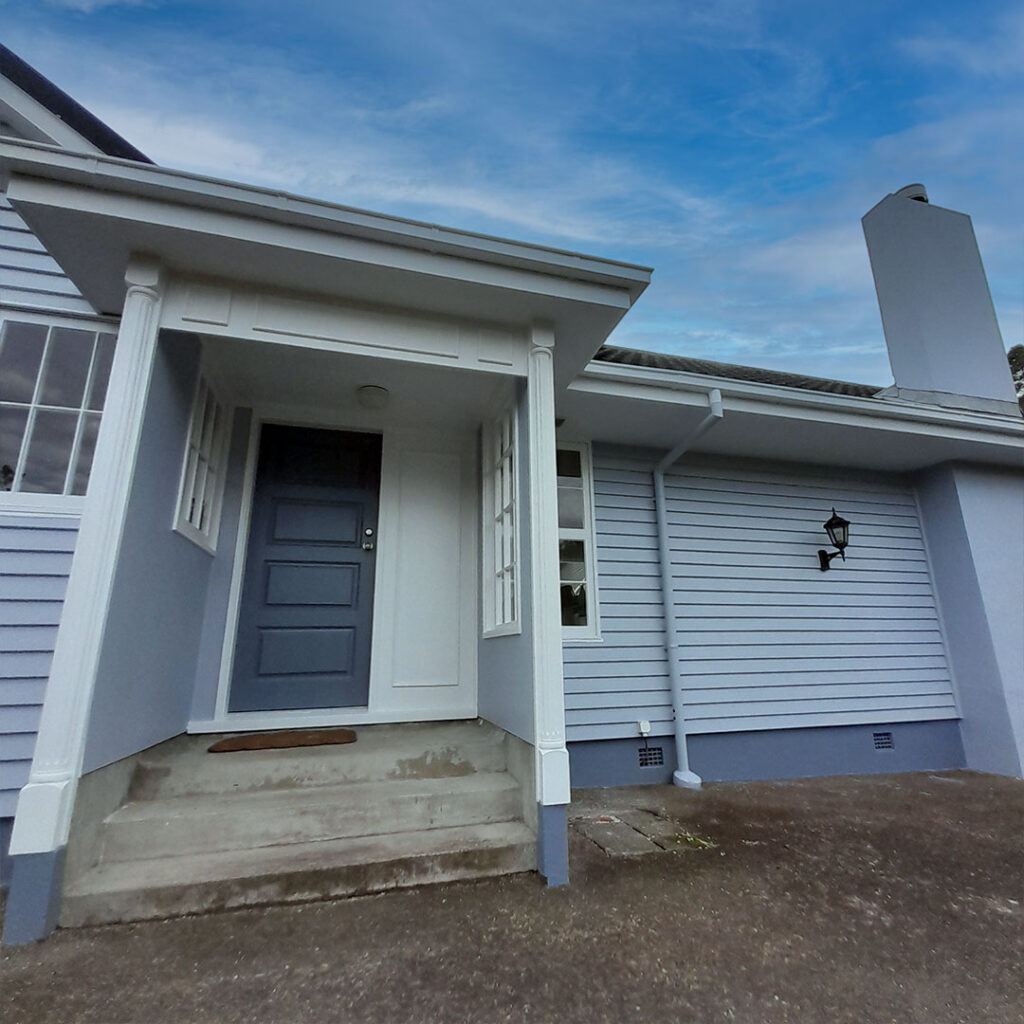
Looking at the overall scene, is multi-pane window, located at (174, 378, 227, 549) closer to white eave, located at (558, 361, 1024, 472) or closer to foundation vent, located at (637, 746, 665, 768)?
white eave, located at (558, 361, 1024, 472)

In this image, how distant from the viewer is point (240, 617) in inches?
106

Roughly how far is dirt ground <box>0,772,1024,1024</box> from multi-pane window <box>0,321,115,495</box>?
1.67 metres

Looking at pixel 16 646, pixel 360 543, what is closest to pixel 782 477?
pixel 360 543

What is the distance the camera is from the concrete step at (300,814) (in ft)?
5.82

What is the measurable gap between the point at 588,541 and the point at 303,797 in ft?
7.45

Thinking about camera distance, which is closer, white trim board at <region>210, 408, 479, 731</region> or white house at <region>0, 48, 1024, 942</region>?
white house at <region>0, 48, 1024, 942</region>

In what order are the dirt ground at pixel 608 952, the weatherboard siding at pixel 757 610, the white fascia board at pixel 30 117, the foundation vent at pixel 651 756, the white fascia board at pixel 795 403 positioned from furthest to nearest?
Result: the weatherboard siding at pixel 757 610, the foundation vent at pixel 651 756, the white fascia board at pixel 795 403, the white fascia board at pixel 30 117, the dirt ground at pixel 608 952

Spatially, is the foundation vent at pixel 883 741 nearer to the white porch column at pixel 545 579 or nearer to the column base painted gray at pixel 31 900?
the white porch column at pixel 545 579

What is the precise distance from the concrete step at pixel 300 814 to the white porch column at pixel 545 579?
34cm

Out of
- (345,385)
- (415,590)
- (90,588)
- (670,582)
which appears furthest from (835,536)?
(90,588)

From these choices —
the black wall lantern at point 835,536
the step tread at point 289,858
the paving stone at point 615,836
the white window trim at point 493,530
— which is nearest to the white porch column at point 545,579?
the white window trim at point 493,530

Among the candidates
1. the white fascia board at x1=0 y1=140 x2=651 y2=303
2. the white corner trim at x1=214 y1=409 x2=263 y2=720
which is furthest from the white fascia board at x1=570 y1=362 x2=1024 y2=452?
the white corner trim at x1=214 y1=409 x2=263 y2=720

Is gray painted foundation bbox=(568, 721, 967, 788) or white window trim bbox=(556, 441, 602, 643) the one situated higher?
white window trim bbox=(556, 441, 602, 643)

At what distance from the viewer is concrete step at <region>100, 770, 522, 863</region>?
5.82 ft
